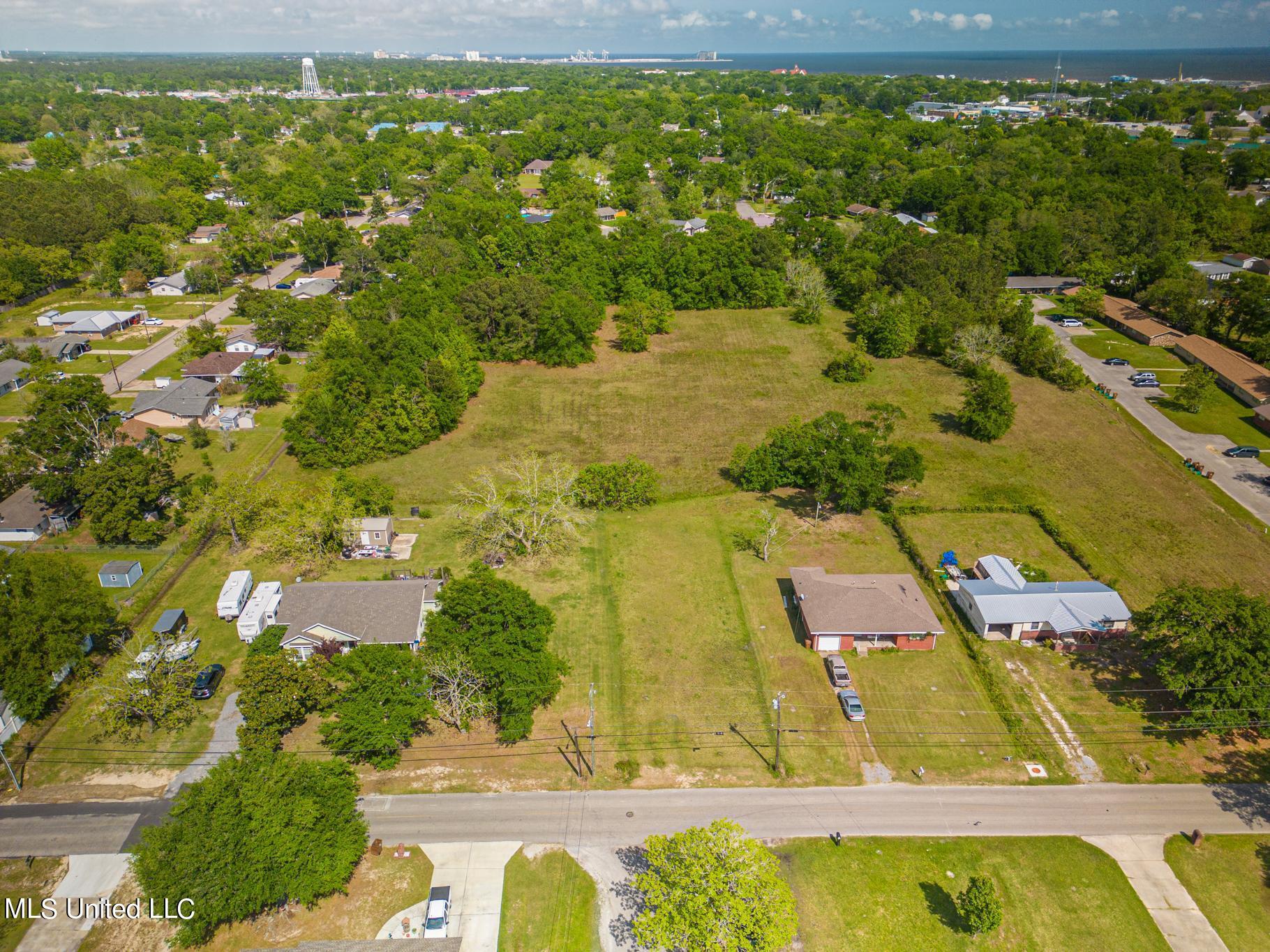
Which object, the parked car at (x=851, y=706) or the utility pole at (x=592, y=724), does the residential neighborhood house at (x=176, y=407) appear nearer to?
the utility pole at (x=592, y=724)

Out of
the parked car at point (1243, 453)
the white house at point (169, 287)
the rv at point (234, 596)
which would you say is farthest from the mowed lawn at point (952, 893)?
the white house at point (169, 287)

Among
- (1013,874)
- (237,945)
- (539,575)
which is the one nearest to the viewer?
(237,945)

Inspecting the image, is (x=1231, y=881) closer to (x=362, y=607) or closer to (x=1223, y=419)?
(x=362, y=607)

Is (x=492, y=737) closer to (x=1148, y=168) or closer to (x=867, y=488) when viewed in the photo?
(x=867, y=488)

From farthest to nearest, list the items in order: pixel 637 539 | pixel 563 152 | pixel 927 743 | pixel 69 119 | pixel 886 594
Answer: pixel 69 119 → pixel 563 152 → pixel 637 539 → pixel 886 594 → pixel 927 743

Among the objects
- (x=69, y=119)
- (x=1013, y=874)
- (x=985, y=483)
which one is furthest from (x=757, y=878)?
(x=69, y=119)

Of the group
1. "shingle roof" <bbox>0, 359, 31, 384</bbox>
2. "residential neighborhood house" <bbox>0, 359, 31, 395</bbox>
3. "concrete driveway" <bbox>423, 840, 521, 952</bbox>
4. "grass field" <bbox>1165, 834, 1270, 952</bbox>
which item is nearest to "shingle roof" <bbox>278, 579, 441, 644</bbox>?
"concrete driveway" <bbox>423, 840, 521, 952</bbox>
